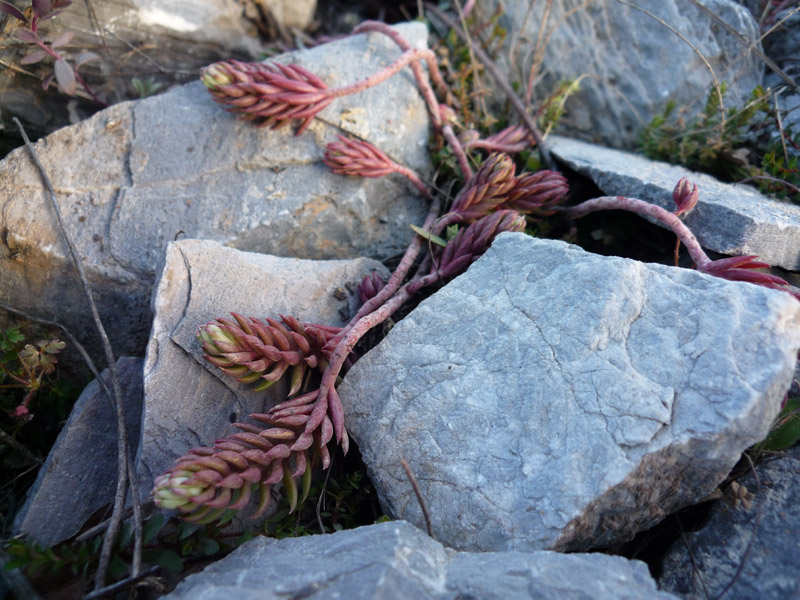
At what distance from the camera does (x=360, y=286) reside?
2924mm

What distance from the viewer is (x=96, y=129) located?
338 cm

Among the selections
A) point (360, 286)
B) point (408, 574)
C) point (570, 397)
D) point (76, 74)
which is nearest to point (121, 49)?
point (76, 74)

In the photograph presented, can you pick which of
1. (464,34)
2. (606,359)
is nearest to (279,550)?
(606,359)

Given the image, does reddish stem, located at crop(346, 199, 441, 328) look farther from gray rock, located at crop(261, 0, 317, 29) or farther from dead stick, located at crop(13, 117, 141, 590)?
gray rock, located at crop(261, 0, 317, 29)

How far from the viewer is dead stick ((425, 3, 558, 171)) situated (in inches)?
145

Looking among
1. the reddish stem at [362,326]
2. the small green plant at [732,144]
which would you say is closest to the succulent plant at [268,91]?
the reddish stem at [362,326]

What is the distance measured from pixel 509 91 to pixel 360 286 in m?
1.92

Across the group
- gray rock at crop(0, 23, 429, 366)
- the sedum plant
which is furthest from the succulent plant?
gray rock at crop(0, 23, 429, 366)

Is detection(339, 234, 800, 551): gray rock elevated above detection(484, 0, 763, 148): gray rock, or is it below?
below

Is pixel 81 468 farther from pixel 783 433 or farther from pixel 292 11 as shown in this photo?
pixel 292 11

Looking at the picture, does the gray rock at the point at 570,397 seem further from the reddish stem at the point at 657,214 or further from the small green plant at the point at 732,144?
the small green plant at the point at 732,144

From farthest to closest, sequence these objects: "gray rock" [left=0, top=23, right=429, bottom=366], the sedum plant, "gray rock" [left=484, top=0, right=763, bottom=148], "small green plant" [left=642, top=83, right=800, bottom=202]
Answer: "gray rock" [left=484, top=0, right=763, bottom=148], "small green plant" [left=642, top=83, right=800, bottom=202], "gray rock" [left=0, top=23, right=429, bottom=366], the sedum plant

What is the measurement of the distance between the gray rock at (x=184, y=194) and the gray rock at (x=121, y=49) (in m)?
0.48

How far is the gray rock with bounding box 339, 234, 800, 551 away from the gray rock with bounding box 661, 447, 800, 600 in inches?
7.2
